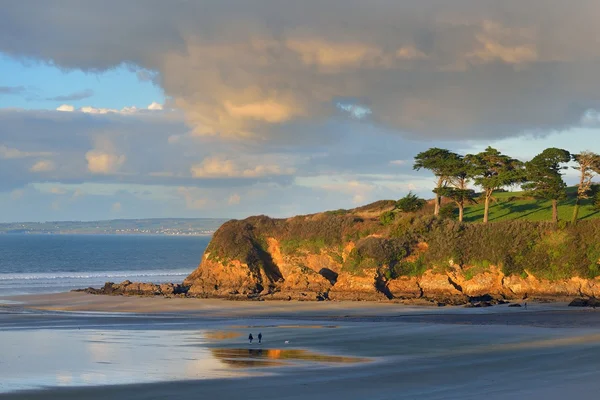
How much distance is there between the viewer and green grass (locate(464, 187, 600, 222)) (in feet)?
226

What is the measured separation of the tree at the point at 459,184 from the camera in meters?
72.0

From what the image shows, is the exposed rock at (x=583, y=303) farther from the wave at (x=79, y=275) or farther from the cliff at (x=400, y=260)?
the wave at (x=79, y=275)

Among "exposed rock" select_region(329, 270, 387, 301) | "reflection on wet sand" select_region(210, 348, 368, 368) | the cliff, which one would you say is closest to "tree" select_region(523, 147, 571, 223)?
the cliff

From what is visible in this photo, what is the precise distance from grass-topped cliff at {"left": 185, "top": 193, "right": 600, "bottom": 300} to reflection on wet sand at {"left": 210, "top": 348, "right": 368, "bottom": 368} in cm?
2726

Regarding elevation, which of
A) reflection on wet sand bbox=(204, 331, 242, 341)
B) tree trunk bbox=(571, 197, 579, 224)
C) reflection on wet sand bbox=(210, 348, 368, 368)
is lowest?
reflection on wet sand bbox=(210, 348, 368, 368)

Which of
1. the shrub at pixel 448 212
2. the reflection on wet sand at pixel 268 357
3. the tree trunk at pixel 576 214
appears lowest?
the reflection on wet sand at pixel 268 357

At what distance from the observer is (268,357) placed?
3275cm

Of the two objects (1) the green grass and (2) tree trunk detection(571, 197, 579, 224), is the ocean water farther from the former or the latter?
(2) tree trunk detection(571, 197, 579, 224)

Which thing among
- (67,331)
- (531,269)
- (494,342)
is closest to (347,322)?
(494,342)

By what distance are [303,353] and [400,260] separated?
31124mm

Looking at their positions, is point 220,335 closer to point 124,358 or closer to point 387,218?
point 124,358

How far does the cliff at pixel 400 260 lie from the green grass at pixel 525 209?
6607 mm

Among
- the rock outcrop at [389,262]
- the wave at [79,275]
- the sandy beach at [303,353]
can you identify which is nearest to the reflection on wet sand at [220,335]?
the sandy beach at [303,353]

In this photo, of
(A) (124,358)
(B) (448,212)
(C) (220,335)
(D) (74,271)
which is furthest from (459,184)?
(D) (74,271)
